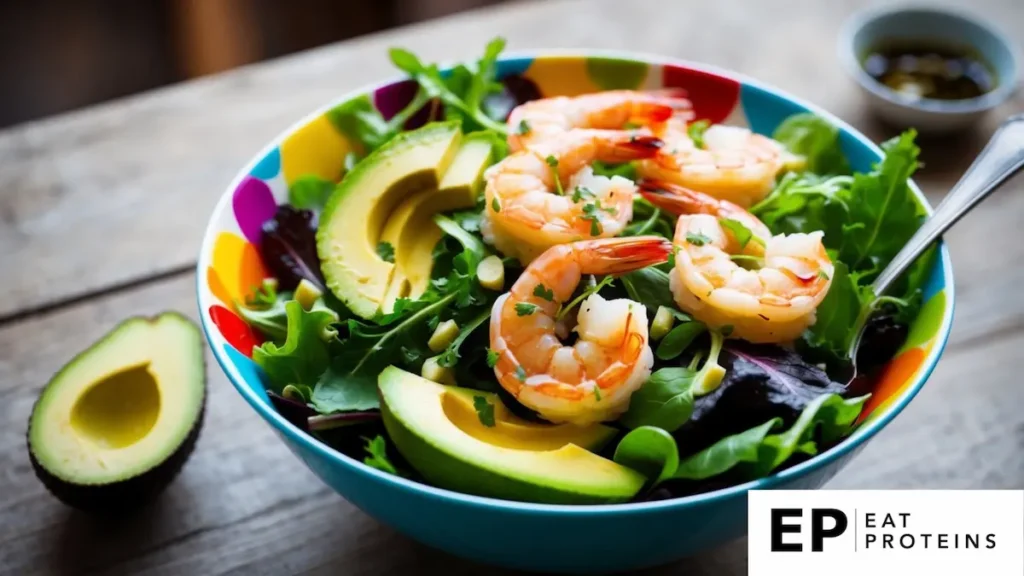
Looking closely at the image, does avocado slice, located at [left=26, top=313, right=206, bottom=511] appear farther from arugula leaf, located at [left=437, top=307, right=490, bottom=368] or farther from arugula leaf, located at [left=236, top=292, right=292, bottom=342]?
arugula leaf, located at [left=437, top=307, right=490, bottom=368]

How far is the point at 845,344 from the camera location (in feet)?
4.60

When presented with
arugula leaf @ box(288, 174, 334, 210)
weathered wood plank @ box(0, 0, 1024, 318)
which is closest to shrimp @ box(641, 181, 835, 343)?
arugula leaf @ box(288, 174, 334, 210)

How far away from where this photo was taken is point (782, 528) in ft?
4.30

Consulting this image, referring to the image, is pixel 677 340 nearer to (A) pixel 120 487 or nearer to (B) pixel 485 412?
(B) pixel 485 412

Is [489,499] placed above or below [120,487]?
above

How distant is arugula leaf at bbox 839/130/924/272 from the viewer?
151cm

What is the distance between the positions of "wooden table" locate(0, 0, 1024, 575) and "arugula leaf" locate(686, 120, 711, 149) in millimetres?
578

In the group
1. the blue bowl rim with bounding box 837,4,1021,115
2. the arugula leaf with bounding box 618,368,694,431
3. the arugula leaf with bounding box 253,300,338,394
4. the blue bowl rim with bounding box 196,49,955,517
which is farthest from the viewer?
the blue bowl rim with bounding box 837,4,1021,115

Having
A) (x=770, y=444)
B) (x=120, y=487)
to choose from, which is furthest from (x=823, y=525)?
(x=120, y=487)

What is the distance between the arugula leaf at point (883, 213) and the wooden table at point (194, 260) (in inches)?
13.9

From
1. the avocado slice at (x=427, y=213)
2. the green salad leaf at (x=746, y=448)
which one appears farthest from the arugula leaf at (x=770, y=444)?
the avocado slice at (x=427, y=213)

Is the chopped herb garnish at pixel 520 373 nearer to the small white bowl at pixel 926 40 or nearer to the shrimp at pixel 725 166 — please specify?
the shrimp at pixel 725 166

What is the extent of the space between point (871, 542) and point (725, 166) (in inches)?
22.0

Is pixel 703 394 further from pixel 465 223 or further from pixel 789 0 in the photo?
pixel 789 0
